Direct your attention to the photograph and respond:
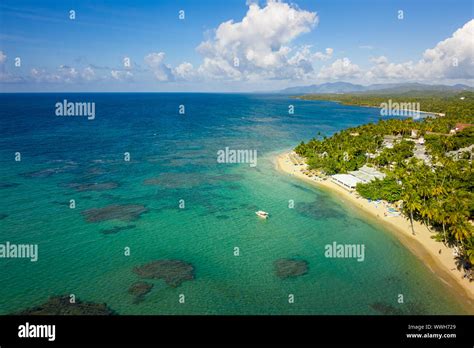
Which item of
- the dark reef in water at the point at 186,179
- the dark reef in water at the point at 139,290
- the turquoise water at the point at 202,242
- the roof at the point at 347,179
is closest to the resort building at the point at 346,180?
the roof at the point at 347,179

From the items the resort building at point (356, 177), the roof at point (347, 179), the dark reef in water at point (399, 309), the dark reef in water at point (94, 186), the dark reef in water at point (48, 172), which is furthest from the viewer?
the dark reef in water at point (48, 172)

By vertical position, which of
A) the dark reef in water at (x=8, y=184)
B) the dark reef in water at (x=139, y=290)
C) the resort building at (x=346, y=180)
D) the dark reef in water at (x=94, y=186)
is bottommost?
the dark reef in water at (x=139, y=290)

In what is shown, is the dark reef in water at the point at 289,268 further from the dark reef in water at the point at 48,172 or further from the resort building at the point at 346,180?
the dark reef in water at the point at 48,172

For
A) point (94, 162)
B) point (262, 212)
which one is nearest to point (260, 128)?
point (94, 162)

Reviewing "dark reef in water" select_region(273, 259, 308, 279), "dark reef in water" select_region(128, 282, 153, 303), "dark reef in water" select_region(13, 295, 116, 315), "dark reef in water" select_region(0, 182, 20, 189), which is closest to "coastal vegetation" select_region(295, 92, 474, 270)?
"dark reef in water" select_region(273, 259, 308, 279)

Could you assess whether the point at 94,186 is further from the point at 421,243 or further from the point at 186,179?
the point at 421,243

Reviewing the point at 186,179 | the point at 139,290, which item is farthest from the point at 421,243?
the point at 186,179

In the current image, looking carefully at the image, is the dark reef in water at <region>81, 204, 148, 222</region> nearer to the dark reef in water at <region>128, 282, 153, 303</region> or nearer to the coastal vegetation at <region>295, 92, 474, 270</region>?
the dark reef in water at <region>128, 282, 153, 303</region>
